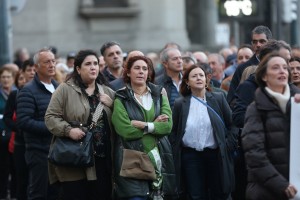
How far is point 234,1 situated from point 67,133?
7.84m

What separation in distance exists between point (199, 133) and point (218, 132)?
194 millimetres

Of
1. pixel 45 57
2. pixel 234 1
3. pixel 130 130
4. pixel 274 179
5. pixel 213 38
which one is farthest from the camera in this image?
pixel 213 38

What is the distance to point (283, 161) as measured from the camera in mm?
9609

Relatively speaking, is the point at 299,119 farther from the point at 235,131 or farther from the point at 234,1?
the point at 234,1

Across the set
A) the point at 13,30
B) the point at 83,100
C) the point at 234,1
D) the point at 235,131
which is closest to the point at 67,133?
the point at 83,100

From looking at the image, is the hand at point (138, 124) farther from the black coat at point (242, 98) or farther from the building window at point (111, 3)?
the building window at point (111, 3)

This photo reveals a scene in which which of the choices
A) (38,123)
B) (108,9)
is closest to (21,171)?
(38,123)

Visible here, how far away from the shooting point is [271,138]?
962cm

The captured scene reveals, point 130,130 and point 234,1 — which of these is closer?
point 130,130

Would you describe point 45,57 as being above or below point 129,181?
above

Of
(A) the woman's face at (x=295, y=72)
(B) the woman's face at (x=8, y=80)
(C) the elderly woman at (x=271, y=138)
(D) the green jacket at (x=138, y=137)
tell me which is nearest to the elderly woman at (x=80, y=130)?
(D) the green jacket at (x=138, y=137)

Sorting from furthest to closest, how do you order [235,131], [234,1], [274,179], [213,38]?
1. [213,38]
2. [234,1]
3. [235,131]
4. [274,179]

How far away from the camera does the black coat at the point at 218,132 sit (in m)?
12.3

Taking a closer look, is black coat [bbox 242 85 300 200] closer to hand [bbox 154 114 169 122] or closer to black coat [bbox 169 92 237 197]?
hand [bbox 154 114 169 122]
